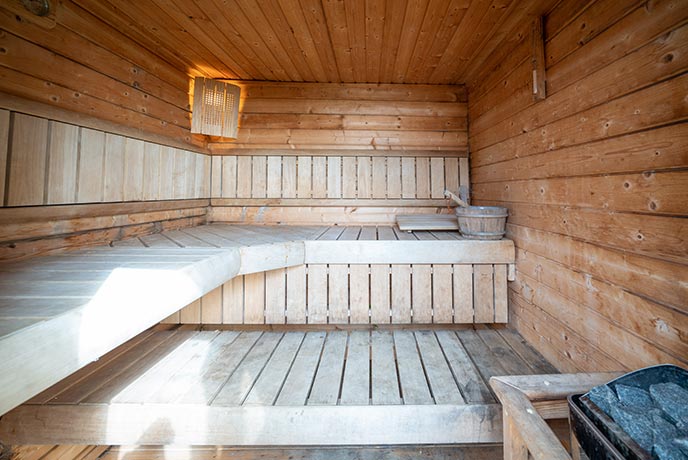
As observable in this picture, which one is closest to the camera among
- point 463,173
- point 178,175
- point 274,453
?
point 274,453

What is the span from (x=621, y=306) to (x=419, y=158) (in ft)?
6.86

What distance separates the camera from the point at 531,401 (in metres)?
1.01

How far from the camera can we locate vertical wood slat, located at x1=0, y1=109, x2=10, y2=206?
4.37 feet

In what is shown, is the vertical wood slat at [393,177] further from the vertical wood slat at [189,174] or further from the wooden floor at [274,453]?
the wooden floor at [274,453]

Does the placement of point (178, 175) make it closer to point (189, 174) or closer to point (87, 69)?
point (189, 174)

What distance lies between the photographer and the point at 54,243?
5.11ft

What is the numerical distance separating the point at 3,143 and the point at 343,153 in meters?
2.31

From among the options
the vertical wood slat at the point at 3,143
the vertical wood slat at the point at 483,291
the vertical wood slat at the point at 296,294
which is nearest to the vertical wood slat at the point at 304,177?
the vertical wood slat at the point at 296,294

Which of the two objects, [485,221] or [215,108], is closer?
[485,221]

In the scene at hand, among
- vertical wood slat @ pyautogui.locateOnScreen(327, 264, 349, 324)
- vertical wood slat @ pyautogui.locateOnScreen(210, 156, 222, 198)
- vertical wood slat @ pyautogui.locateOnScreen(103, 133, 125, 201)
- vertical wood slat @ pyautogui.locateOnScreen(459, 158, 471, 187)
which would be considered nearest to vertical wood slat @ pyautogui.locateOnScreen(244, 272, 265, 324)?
vertical wood slat @ pyautogui.locateOnScreen(327, 264, 349, 324)

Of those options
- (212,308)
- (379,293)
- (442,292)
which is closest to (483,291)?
(442,292)

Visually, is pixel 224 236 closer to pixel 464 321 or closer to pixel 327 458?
pixel 327 458

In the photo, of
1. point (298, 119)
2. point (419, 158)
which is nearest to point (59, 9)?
point (298, 119)

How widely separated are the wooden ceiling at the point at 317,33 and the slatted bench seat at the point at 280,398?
2.17 meters
